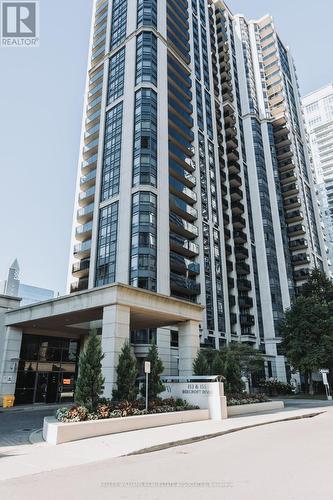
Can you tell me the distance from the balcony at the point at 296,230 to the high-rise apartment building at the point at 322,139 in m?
88.8

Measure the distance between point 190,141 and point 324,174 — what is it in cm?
13051

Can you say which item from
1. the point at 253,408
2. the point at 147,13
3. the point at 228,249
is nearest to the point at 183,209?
the point at 228,249

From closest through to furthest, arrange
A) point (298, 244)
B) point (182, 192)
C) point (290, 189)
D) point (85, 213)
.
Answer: point (182, 192) → point (85, 213) → point (298, 244) → point (290, 189)

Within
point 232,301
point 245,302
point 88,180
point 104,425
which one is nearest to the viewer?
point 104,425

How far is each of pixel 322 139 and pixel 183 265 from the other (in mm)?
154101

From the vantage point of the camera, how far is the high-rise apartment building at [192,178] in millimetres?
45688

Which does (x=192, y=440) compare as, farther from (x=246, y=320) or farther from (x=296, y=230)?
(x=296, y=230)

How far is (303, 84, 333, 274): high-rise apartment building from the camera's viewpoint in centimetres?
15825

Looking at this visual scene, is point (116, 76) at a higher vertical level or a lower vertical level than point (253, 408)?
higher

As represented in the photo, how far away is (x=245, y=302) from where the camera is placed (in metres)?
61.8

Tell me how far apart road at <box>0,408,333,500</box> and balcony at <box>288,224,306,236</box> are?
67826 mm

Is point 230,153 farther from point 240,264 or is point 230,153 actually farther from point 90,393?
point 90,393

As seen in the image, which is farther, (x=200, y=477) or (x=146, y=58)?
(x=146, y=58)

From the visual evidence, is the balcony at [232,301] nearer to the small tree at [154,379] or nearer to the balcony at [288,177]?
the balcony at [288,177]
